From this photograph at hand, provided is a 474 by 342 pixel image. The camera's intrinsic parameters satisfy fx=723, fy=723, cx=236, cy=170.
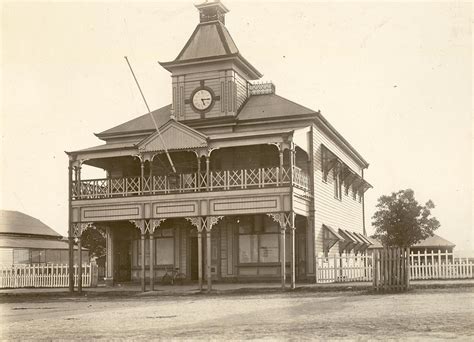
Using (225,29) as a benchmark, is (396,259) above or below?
below

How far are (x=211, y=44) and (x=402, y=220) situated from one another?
1396 inches

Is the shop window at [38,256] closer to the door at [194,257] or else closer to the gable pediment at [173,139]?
the door at [194,257]

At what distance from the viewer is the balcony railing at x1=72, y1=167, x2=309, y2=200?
26731 millimetres

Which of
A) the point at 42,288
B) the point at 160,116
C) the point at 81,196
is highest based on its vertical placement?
the point at 160,116

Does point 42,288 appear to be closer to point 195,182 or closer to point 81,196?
point 81,196

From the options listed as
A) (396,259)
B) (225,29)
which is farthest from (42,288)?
(396,259)

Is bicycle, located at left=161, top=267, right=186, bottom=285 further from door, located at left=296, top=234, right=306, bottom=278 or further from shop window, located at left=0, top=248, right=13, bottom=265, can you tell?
shop window, located at left=0, top=248, right=13, bottom=265

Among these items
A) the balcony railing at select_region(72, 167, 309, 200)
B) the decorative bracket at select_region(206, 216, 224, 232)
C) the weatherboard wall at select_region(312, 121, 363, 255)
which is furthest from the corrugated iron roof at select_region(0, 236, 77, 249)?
the decorative bracket at select_region(206, 216, 224, 232)

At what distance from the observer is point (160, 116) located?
3338cm

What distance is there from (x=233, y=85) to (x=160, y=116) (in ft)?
13.1

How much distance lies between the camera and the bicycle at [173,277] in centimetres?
3067

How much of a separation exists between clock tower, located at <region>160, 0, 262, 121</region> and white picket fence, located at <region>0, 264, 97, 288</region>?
8.35m

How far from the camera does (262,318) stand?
15359mm

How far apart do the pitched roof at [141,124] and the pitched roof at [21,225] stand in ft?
62.4
